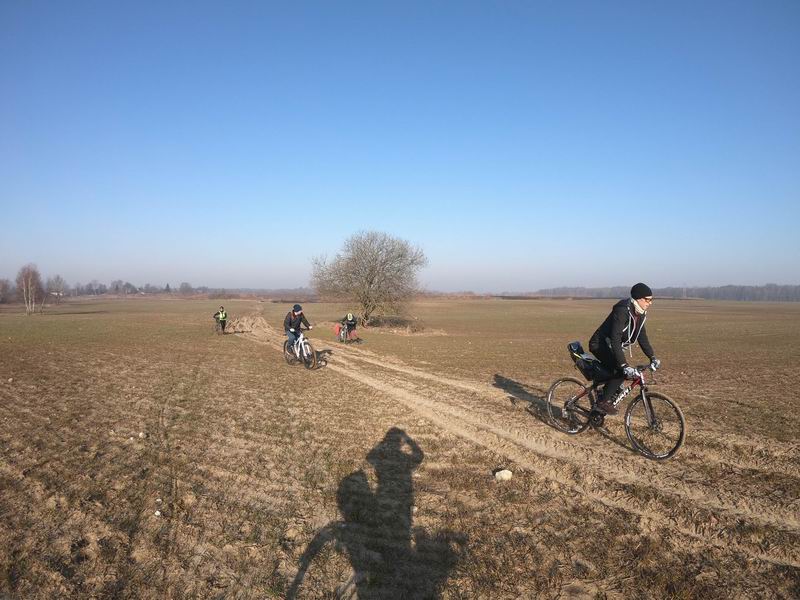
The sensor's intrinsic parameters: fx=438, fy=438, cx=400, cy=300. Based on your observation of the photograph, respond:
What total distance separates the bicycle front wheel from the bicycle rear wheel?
2.54 feet

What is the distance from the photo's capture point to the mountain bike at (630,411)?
6.75 m

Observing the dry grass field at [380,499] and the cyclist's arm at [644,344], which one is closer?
the dry grass field at [380,499]

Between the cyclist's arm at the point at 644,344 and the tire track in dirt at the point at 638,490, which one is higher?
the cyclist's arm at the point at 644,344

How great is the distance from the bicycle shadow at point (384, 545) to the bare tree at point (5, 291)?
13006 centimetres

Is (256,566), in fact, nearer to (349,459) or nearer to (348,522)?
(348,522)

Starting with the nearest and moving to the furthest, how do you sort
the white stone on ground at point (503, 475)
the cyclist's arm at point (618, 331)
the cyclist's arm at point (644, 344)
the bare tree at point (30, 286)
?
1. the white stone on ground at point (503, 475)
2. the cyclist's arm at point (618, 331)
3. the cyclist's arm at point (644, 344)
4. the bare tree at point (30, 286)

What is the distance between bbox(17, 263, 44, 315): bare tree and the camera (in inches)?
2514

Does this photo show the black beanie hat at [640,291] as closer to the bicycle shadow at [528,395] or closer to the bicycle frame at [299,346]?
the bicycle shadow at [528,395]

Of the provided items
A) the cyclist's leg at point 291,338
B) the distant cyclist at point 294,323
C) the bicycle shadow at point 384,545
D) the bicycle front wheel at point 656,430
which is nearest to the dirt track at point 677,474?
the bicycle front wheel at point 656,430

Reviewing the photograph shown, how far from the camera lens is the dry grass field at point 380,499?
394 cm

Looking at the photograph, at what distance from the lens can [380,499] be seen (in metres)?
5.50

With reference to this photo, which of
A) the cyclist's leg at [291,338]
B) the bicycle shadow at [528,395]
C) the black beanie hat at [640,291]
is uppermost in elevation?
the black beanie hat at [640,291]

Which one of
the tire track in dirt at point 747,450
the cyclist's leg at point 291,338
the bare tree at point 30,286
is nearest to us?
the tire track in dirt at point 747,450

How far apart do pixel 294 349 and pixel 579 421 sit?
1035 cm
